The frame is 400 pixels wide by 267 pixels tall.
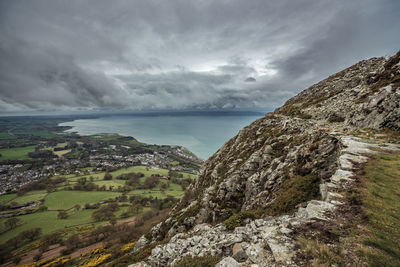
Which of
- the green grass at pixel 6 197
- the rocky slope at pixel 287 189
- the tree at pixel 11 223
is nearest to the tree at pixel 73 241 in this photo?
the tree at pixel 11 223

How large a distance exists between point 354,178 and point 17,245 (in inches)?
3653

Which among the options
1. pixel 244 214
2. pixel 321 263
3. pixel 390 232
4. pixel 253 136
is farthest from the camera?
pixel 253 136

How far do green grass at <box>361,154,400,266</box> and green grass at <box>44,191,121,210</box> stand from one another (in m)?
101

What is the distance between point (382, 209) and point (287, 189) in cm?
576

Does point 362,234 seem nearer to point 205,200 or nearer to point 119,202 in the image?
point 205,200

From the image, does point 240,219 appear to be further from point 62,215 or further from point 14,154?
point 14,154

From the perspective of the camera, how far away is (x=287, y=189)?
1220 centimetres

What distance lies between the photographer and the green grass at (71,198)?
75.3 m

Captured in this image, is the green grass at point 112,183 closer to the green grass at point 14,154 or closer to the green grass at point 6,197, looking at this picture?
the green grass at point 6,197

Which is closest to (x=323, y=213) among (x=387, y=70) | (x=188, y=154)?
(x=387, y=70)

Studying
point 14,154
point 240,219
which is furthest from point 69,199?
point 14,154

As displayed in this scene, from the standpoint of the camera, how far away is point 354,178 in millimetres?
8836

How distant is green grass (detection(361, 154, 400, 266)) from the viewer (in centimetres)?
494

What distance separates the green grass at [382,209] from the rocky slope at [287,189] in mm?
906
